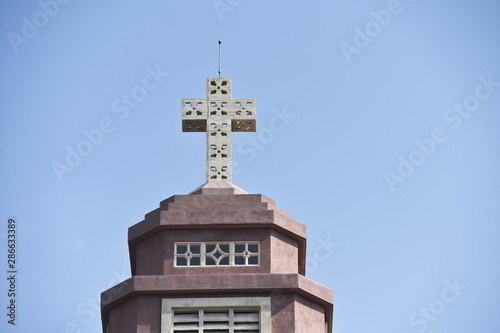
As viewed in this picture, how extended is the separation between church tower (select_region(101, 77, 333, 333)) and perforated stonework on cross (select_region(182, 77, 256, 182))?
0.76 feet

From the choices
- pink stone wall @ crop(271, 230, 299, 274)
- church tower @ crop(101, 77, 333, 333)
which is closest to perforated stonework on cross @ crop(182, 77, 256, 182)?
church tower @ crop(101, 77, 333, 333)

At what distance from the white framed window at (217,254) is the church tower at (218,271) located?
3 cm

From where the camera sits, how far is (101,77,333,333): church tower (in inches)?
1638

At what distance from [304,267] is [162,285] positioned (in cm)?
490

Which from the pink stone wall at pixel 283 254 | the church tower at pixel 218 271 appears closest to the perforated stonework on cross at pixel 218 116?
the church tower at pixel 218 271

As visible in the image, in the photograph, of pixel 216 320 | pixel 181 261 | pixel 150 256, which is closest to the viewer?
pixel 216 320

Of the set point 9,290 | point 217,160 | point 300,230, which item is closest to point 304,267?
point 300,230

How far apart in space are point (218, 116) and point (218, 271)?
5797mm

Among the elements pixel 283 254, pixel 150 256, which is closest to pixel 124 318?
pixel 150 256

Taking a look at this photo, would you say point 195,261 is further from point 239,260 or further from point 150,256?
point 150,256

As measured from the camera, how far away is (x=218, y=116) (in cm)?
4625

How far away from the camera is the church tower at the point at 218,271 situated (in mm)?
41594

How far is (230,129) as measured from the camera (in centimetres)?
4600

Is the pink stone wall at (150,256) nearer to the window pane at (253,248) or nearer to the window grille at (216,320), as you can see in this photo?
the window grille at (216,320)
